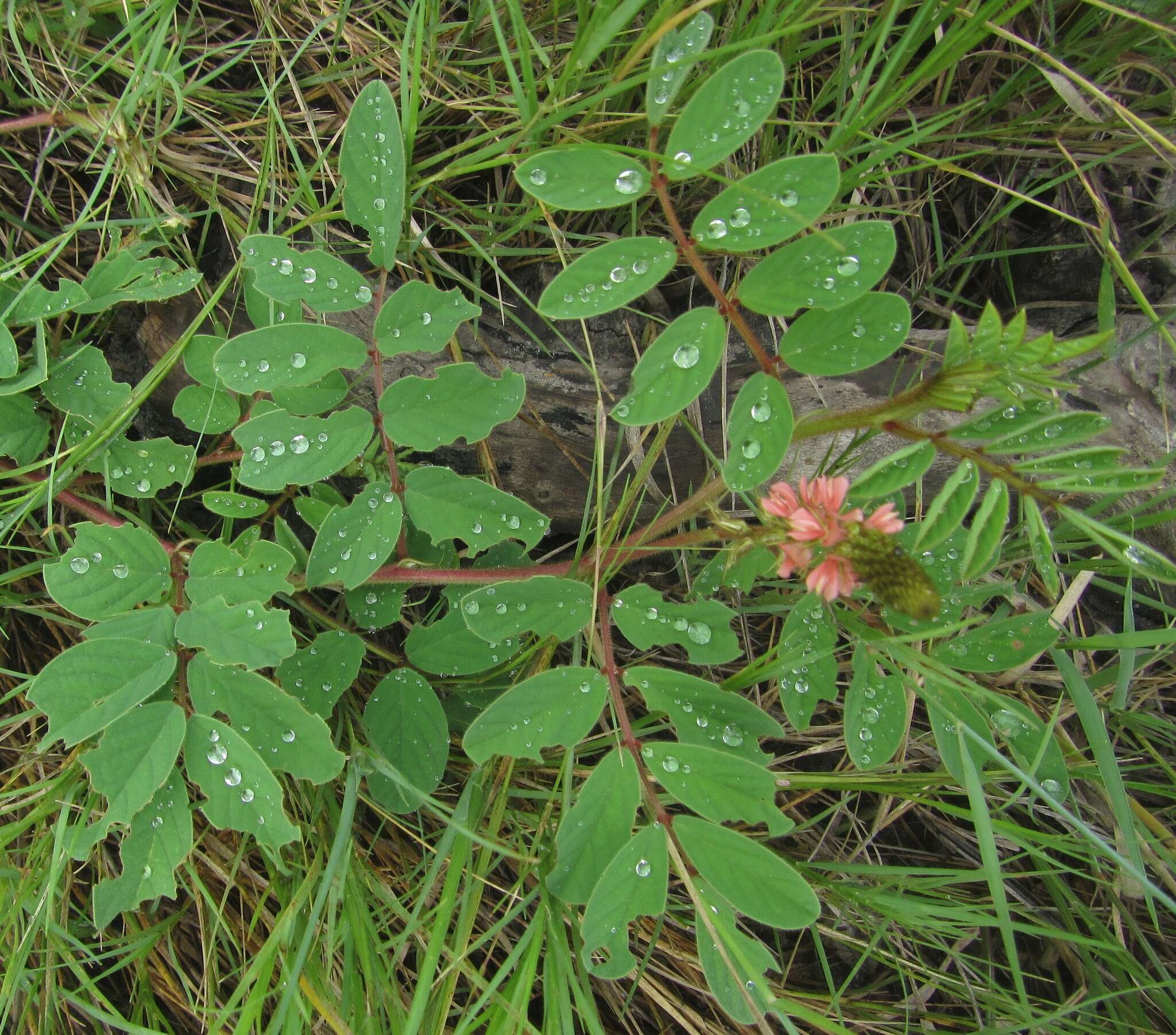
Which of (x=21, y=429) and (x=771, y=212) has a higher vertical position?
(x=771, y=212)

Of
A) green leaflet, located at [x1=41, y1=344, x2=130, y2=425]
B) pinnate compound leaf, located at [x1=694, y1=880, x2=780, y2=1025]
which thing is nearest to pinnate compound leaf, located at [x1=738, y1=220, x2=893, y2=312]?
pinnate compound leaf, located at [x1=694, y1=880, x2=780, y2=1025]

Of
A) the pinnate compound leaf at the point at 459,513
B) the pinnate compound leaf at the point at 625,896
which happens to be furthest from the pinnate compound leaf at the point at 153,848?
the pinnate compound leaf at the point at 625,896

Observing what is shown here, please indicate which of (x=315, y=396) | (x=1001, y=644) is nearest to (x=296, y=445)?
(x=315, y=396)

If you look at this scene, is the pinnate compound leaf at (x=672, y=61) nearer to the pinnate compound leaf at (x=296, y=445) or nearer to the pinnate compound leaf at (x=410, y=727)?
the pinnate compound leaf at (x=296, y=445)

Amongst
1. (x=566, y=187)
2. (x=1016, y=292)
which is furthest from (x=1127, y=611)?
(x=566, y=187)

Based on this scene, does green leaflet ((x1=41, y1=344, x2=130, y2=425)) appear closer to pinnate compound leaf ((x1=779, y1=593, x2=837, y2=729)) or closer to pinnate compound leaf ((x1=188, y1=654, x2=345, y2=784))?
pinnate compound leaf ((x1=188, y1=654, x2=345, y2=784))

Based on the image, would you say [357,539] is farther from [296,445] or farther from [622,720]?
[622,720]

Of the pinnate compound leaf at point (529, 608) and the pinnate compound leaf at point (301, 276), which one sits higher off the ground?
the pinnate compound leaf at point (301, 276)

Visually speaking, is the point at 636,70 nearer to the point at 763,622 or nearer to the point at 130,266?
the point at 130,266
